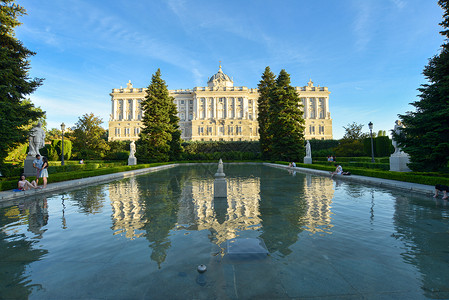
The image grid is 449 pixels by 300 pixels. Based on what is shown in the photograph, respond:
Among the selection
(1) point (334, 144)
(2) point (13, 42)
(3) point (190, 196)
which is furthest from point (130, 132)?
(3) point (190, 196)

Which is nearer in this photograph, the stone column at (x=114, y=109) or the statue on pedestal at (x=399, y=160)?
the statue on pedestal at (x=399, y=160)

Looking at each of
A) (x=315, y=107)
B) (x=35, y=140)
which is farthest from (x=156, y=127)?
(x=315, y=107)

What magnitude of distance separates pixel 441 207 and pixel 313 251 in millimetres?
5966

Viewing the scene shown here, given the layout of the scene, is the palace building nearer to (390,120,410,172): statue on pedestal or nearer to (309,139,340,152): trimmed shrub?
(309,139,340,152): trimmed shrub

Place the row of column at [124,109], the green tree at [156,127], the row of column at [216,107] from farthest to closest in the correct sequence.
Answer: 1. the row of column at [124,109]
2. the row of column at [216,107]
3. the green tree at [156,127]

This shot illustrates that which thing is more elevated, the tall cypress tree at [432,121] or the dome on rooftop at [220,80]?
the dome on rooftop at [220,80]

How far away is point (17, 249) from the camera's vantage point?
4184mm

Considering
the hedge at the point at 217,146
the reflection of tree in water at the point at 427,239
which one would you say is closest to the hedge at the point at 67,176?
the reflection of tree in water at the point at 427,239

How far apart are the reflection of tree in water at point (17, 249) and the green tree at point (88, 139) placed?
32047 millimetres

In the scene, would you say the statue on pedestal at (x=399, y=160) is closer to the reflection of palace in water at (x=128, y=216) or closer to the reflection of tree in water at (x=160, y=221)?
Result: the reflection of tree in water at (x=160, y=221)

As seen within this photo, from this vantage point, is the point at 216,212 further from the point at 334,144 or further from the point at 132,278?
the point at 334,144

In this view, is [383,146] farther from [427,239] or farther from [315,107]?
[315,107]

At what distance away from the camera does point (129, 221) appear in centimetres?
579

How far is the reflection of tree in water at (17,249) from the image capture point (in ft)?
9.76
